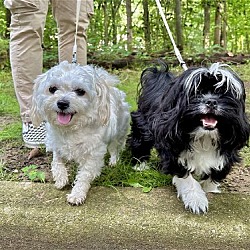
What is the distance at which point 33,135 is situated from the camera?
127 inches

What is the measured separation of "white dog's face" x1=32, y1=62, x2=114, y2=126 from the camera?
7.83 feet

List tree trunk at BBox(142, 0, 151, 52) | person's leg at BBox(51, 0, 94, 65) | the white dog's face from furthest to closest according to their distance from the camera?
tree trunk at BBox(142, 0, 151, 52) → person's leg at BBox(51, 0, 94, 65) → the white dog's face

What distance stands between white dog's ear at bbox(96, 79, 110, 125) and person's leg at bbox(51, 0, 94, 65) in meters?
0.80

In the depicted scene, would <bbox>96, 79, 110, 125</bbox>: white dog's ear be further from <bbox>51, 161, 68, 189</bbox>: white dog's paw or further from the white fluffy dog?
<bbox>51, 161, 68, 189</bbox>: white dog's paw

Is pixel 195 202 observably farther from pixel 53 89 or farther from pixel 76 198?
pixel 53 89

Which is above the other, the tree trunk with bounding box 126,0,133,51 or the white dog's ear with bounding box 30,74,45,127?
the white dog's ear with bounding box 30,74,45,127

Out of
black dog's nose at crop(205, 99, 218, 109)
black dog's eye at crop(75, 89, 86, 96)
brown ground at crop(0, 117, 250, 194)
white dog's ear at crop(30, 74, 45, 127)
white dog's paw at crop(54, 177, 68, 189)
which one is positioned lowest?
brown ground at crop(0, 117, 250, 194)

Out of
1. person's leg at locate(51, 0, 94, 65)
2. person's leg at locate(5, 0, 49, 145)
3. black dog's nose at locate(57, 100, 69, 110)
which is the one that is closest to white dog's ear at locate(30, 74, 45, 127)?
black dog's nose at locate(57, 100, 69, 110)

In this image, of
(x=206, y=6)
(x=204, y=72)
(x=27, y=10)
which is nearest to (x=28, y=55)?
(x=27, y=10)

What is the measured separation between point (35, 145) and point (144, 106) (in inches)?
34.9

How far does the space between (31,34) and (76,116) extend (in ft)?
2.95

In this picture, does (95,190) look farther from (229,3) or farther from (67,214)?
(229,3)

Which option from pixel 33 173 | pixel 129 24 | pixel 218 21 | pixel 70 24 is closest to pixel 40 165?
pixel 33 173

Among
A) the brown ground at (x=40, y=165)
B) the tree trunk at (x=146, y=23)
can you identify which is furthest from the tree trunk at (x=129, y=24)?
the brown ground at (x=40, y=165)
